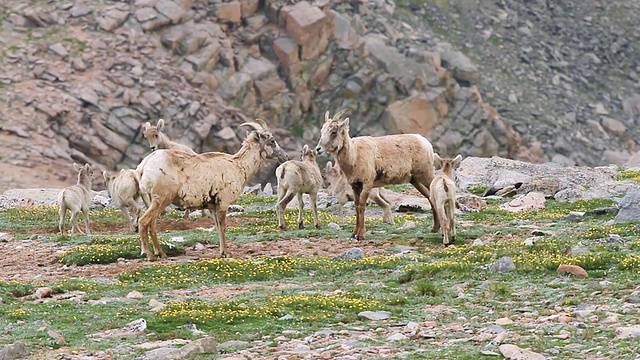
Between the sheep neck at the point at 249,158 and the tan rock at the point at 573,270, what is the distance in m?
7.53

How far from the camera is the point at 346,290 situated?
16.0m

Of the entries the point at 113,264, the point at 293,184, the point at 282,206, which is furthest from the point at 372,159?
the point at 113,264

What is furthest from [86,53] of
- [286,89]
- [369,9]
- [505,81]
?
[505,81]

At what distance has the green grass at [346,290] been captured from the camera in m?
12.9

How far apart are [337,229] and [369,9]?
158 ft

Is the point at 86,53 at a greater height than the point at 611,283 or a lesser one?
greater

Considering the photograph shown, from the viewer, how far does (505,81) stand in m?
76.8

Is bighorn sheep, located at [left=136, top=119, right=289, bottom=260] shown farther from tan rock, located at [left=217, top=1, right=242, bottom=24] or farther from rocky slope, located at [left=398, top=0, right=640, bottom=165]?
rocky slope, located at [left=398, top=0, right=640, bottom=165]

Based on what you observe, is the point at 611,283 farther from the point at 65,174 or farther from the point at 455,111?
the point at 455,111

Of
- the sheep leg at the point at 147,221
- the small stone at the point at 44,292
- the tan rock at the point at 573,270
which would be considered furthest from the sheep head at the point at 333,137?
the small stone at the point at 44,292

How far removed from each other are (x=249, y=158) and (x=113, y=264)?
367 cm

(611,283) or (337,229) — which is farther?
(337,229)

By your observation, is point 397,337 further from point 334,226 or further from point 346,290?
point 334,226

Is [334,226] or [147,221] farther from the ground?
[147,221]
